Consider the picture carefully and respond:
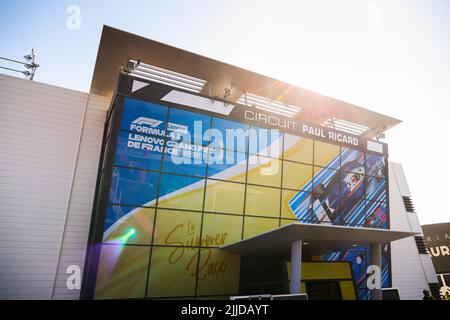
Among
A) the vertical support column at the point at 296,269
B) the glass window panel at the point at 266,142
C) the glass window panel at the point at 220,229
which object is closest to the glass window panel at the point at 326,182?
the glass window panel at the point at 266,142

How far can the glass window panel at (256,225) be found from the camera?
49.5 ft

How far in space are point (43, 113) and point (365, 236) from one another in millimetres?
14832

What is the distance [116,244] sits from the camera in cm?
1254

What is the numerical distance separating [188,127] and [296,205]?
693cm

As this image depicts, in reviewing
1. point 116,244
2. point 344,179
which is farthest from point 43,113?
point 344,179

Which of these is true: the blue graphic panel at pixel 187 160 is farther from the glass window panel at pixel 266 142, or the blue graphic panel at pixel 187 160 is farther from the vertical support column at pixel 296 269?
the vertical support column at pixel 296 269

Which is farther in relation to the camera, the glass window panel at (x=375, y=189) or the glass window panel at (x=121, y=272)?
the glass window panel at (x=375, y=189)

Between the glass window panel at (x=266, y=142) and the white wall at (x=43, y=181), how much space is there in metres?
7.64

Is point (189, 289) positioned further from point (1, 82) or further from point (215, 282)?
point (1, 82)

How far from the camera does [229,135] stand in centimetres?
1566

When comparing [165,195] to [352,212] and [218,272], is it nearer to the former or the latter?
[218,272]

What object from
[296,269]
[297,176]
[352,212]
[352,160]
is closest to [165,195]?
[296,269]

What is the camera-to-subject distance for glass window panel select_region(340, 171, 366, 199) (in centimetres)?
1852

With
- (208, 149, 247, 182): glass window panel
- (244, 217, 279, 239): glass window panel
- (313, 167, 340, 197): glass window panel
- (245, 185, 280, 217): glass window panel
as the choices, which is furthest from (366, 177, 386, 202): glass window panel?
(208, 149, 247, 182): glass window panel
